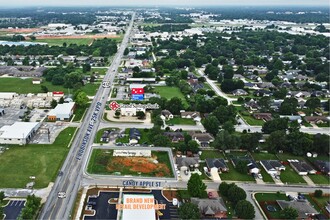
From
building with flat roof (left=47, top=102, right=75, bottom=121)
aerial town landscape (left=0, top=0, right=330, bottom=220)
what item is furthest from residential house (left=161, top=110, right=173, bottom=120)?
building with flat roof (left=47, top=102, right=75, bottom=121)

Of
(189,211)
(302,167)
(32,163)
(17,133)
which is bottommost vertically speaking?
(302,167)

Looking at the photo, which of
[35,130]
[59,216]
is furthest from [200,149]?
[35,130]

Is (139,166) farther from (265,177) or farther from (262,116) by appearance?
(262,116)

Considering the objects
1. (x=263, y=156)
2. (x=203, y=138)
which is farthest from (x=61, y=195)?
(x=263, y=156)

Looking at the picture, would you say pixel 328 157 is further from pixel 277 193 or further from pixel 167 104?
pixel 167 104

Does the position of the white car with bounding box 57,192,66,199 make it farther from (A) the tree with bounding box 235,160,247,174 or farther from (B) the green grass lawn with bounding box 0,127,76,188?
(A) the tree with bounding box 235,160,247,174
